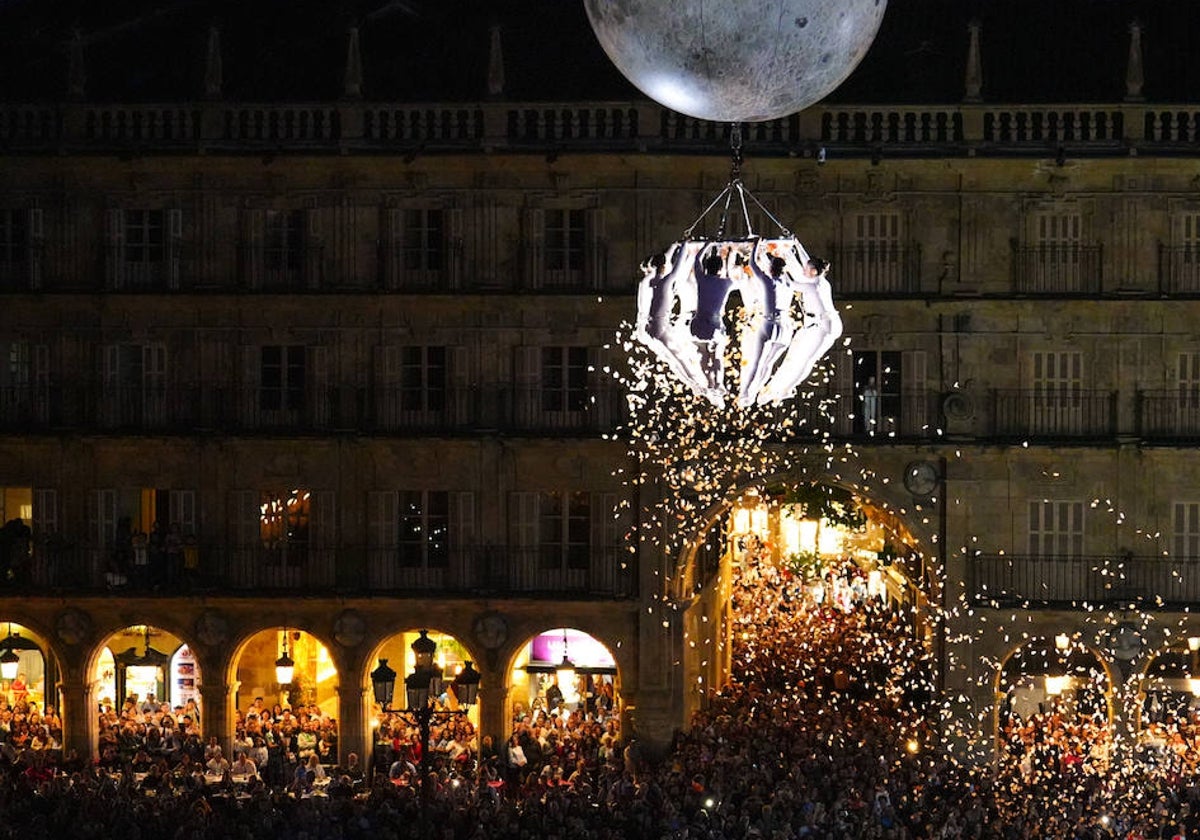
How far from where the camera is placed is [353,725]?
40.7 m

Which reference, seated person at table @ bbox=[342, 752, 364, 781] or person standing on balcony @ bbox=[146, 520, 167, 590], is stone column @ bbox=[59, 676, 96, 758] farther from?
seated person at table @ bbox=[342, 752, 364, 781]

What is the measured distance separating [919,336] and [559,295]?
729 cm

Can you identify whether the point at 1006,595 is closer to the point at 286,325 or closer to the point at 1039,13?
the point at 1039,13

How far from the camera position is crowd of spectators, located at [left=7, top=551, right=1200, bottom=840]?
2880cm

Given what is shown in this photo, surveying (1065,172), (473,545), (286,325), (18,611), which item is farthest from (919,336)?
(18,611)

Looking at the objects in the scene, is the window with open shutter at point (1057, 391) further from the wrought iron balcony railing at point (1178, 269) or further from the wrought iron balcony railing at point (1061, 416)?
the wrought iron balcony railing at point (1178, 269)

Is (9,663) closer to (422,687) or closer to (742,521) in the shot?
(422,687)

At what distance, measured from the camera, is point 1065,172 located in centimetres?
4000

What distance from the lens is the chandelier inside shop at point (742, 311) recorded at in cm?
1027

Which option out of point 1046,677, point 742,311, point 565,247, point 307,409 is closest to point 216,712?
point 307,409

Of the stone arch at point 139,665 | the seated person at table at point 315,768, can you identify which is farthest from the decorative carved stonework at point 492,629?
the stone arch at point 139,665

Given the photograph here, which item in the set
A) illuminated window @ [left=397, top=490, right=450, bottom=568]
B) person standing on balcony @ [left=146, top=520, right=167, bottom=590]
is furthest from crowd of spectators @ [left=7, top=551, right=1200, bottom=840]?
illuminated window @ [left=397, top=490, right=450, bottom=568]

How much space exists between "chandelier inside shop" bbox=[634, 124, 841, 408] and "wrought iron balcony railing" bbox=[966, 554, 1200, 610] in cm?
2966

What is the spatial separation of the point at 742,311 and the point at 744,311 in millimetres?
282
